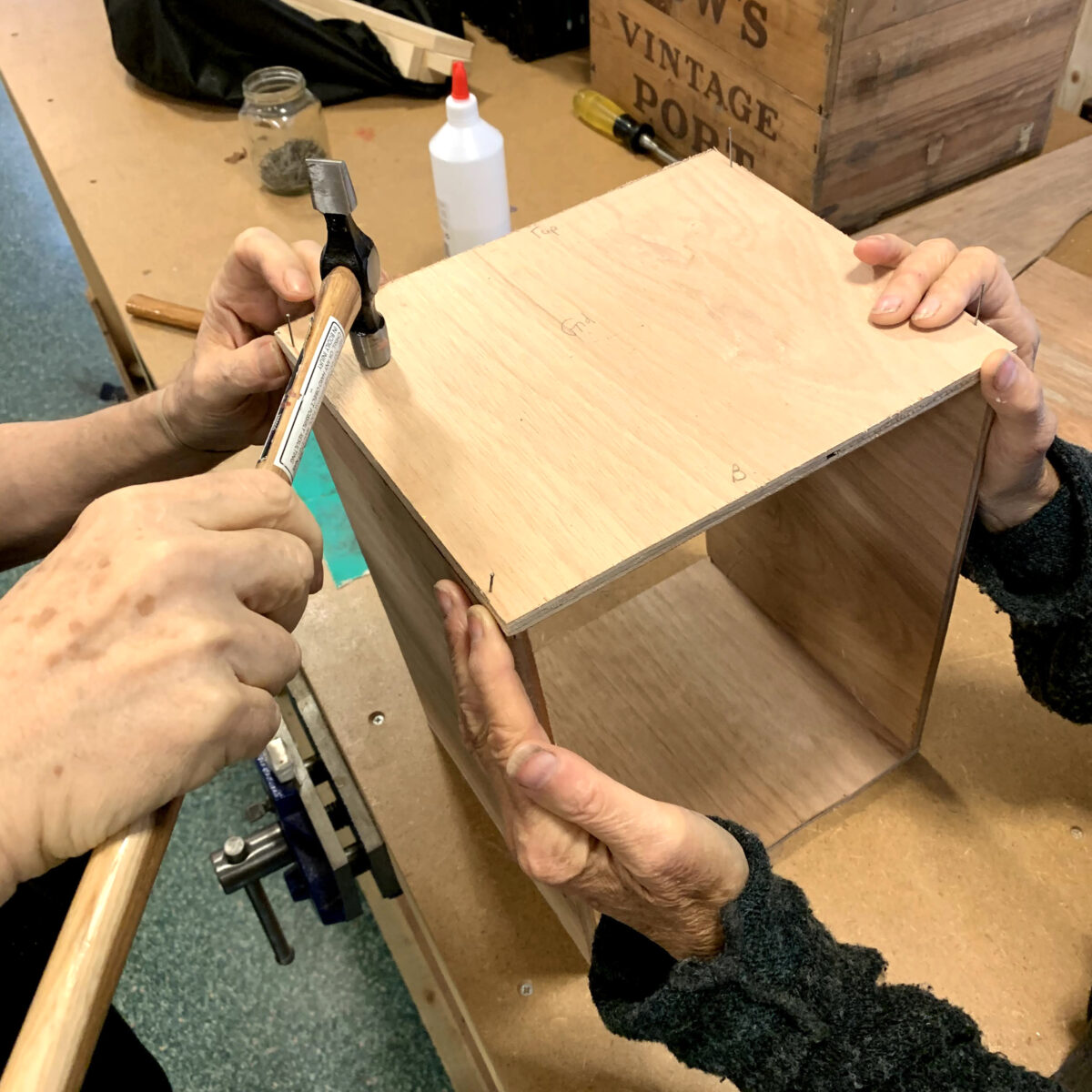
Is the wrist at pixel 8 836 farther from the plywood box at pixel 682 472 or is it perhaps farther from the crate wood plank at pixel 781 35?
the crate wood plank at pixel 781 35

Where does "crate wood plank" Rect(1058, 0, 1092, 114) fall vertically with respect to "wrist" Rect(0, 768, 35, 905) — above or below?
below

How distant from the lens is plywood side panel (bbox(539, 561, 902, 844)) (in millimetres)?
869

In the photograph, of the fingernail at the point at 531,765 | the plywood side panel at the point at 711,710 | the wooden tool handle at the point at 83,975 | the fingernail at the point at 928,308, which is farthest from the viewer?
the plywood side panel at the point at 711,710

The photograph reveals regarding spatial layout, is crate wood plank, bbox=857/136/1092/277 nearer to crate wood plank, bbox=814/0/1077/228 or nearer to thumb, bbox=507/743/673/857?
crate wood plank, bbox=814/0/1077/228

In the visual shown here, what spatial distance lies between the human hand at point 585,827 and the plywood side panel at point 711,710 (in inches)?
9.9

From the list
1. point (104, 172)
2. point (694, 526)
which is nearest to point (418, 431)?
point (694, 526)

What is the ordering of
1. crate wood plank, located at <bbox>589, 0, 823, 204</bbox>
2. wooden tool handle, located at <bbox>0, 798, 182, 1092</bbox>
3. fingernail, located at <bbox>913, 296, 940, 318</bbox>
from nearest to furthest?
wooden tool handle, located at <bbox>0, 798, 182, 1092</bbox> < fingernail, located at <bbox>913, 296, 940, 318</bbox> < crate wood plank, located at <bbox>589, 0, 823, 204</bbox>

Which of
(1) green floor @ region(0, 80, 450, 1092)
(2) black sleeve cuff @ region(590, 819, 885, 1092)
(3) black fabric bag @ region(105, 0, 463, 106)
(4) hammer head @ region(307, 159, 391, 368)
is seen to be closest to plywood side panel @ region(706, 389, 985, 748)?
(2) black sleeve cuff @ region(590, 819, 885, 1092)

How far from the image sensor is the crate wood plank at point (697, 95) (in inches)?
45.4

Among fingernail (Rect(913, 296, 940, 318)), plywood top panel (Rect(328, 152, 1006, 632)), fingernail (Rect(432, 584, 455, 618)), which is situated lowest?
fingernail (Rect(432, 584, 455, 618))

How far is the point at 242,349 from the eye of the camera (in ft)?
2.56

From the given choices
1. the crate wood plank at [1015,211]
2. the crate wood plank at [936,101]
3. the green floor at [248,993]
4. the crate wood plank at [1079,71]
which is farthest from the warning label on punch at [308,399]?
the crate wood plank at [1079,71]

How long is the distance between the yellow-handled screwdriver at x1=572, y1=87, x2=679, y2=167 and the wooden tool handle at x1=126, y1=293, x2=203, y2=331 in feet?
2.27

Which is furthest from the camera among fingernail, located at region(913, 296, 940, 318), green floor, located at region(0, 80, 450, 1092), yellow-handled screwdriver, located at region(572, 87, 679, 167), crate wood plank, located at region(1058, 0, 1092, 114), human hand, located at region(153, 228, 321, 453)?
crate wood plank, located at region(1058, 0, 1092, 114)
